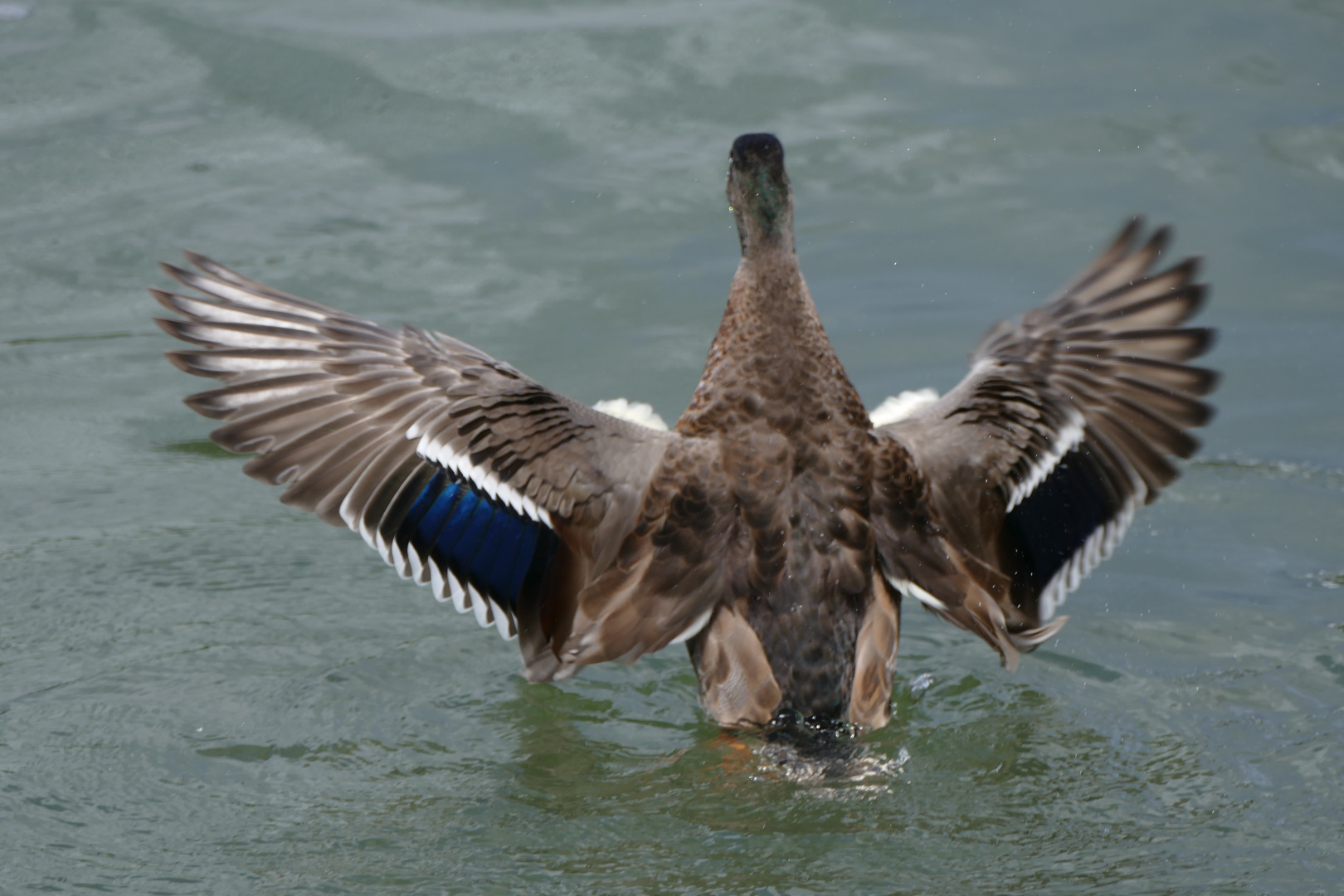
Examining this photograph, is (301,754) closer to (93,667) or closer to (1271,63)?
(93,667)

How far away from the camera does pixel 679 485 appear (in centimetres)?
438

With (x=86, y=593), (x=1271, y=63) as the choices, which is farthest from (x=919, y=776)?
(x=1271, y=63)

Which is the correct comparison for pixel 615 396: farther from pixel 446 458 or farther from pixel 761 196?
pixel 446 458

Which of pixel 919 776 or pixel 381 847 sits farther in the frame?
pixel 919 776

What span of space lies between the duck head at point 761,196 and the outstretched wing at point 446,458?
2.49ft

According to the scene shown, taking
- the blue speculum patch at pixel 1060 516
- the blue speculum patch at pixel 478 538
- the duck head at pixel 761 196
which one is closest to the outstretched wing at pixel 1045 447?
the blue speculum patch at pixel 1060 516

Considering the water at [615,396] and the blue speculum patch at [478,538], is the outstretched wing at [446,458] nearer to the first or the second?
the blue speculum patch at [478,538]

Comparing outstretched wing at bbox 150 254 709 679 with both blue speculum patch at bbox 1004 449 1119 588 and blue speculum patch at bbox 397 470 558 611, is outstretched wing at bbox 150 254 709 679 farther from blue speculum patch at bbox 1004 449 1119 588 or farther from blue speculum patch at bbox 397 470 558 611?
blue speculum patch at bbox 1004 449 1119 588

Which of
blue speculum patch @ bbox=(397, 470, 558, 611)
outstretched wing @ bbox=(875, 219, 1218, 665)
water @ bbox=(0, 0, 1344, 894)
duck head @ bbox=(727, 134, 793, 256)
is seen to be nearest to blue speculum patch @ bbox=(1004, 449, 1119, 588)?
outstretched wing @ bbox=(875, 219, 1218, 665)

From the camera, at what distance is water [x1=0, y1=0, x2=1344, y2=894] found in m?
3.87

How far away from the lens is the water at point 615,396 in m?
3.87

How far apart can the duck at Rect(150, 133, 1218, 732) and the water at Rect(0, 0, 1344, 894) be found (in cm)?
33

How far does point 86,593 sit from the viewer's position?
515 cm

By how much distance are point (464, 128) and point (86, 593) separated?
412 centimetres
